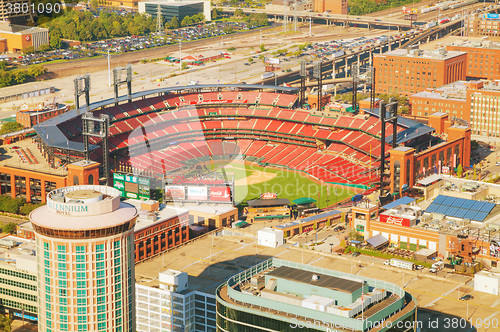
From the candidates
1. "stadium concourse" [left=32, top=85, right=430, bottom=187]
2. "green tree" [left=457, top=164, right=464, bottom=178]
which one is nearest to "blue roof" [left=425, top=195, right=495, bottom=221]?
"stadium concourse" [left=32, top=85, right=430, bottom=187]

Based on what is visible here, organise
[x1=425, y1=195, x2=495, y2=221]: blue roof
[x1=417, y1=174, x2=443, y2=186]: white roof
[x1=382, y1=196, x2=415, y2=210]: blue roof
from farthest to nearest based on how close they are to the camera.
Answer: [x1=417, y1=174, x2=443, y2=186]: white roof → [x1=382, y1=196, x2=415, y2=210]: blue roof → [x1=425, y1=195, x2=495, y2=221]: blue roof

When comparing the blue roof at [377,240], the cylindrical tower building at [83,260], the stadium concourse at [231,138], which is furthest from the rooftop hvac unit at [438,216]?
the cylindrical tower building at [83,260]

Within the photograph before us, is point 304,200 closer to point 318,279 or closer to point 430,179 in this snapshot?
point 430,179

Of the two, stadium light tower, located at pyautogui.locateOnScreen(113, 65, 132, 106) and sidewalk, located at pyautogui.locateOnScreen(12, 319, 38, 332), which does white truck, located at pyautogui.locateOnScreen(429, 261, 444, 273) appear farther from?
stadium light tower, located at pyautogui.locateOnScreen(113, 65, 132, 106)

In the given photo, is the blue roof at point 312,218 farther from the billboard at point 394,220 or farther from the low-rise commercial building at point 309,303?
the low-rise commercial building at point 309,303

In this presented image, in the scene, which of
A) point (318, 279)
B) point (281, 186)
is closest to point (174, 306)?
point (318, 279)

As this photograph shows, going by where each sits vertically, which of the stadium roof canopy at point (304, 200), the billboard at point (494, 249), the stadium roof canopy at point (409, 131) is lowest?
the stadium roof canopy at point (304, 200)
